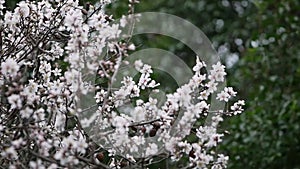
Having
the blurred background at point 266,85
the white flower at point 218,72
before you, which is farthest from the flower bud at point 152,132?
the blurred background at point 266,85

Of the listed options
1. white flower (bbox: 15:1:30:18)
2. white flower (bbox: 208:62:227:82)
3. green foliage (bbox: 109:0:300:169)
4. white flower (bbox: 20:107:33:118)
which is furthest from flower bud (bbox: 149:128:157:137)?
green foliage (bbox: 109:0:300:169)

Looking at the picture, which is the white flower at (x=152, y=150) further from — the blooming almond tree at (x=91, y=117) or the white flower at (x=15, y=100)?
the white flower at (x=15, y=100)

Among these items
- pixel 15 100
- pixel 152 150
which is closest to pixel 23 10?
pixel 15 100

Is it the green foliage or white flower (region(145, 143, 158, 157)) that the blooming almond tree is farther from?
the green foliage

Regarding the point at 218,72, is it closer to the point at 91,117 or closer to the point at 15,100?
the point at 91,117

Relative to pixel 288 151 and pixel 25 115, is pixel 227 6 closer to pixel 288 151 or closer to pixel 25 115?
pixel 288 151

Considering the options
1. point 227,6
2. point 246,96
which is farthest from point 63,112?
point 227,6

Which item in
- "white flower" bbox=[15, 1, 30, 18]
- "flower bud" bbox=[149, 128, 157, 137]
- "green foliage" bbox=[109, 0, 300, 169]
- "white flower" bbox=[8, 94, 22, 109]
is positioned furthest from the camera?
"green foliage" bbox=[109, 0, 300, 169]

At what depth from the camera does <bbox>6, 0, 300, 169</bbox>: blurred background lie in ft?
10.9

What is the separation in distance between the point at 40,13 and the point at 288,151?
2.07m

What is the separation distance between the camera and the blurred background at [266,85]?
332cm

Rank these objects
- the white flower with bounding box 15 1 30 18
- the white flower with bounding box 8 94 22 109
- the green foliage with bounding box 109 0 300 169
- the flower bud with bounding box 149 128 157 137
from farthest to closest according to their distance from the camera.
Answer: the green foliage with bounding box 109 0 300 169
the white flower with bounding box 15 1 30 18
the flower bud with bounding box 149 128 157 137
the white flower with bounding box 8 94 22 109

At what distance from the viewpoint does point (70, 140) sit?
1.27 meters

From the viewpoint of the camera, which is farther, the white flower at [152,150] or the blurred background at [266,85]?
the blurred background at [266,85]
